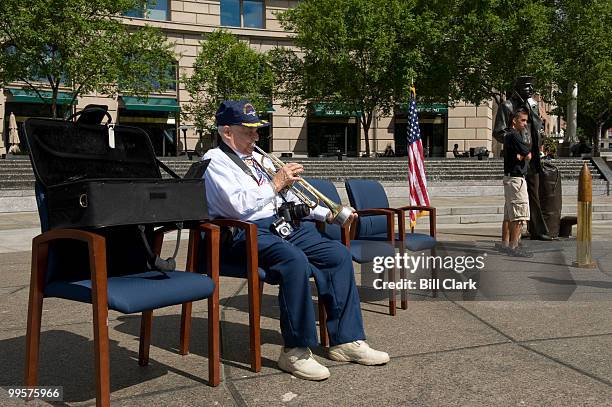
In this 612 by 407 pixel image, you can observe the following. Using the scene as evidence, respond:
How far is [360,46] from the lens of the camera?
33.7m

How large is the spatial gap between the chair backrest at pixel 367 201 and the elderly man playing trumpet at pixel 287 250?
1.53 metres

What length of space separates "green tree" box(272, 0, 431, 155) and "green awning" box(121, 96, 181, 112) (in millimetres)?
8524

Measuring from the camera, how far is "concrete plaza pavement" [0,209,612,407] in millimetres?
3371

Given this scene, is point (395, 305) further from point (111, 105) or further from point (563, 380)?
point (111, 105)

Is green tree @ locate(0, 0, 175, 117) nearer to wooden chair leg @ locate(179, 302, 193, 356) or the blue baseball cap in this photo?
the blue baseball cap

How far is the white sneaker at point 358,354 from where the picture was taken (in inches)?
151

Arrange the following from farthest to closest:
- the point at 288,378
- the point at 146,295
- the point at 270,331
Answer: the point at 270,331 < the point at 288,378 < the point at 146,295

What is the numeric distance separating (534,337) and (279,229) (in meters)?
2.03

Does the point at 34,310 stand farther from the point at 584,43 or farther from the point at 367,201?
the point at 584,43

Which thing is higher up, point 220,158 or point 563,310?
point 220,158

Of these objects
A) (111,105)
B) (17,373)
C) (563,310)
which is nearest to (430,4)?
(111,105)

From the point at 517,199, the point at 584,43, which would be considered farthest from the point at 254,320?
the point at 584,43

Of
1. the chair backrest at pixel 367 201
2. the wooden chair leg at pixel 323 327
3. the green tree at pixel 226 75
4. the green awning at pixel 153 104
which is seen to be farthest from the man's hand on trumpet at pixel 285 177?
the green awning at pixel 153 104

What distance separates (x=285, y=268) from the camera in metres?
3.80
